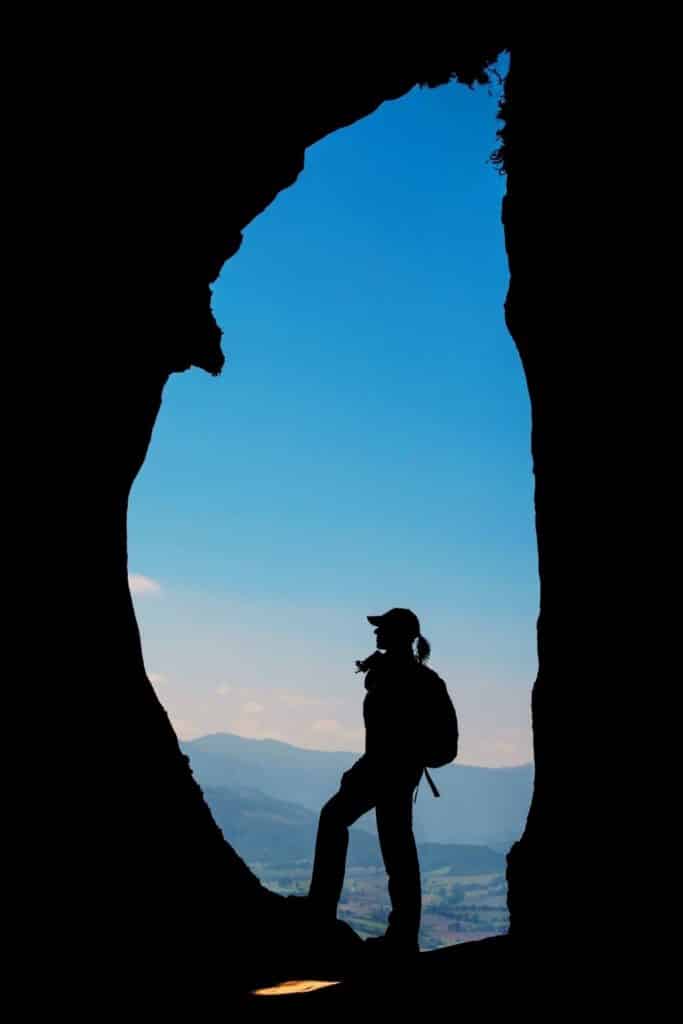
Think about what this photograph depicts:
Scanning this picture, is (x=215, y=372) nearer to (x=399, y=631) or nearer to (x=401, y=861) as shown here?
(x=399, y=631)

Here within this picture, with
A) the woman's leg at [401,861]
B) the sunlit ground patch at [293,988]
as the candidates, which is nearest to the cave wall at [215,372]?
the woman's leg at [401,861]

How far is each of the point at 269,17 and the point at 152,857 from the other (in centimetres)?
1145

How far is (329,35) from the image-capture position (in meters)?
10.6

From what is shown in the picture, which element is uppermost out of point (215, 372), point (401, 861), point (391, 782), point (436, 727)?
point (215, 372)

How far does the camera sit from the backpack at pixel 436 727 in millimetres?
6855

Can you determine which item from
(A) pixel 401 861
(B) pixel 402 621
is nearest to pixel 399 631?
(B) pixel 402 621

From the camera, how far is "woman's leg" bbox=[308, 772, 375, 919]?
7.09m

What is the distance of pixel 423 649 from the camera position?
733 centimetres

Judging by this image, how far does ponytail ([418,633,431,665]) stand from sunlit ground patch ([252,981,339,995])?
2977 millimetres

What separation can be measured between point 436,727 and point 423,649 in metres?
0.81

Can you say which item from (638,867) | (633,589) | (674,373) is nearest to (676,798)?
(638,867)

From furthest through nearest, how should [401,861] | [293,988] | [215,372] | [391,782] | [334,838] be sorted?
1. [215,372]
2. [334,838]
3. [391,782]
4. [401,861]
5. [293,988]

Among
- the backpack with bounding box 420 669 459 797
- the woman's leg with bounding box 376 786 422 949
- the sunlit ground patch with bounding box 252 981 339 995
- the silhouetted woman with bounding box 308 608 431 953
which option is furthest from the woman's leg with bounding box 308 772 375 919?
the sunlit ground patch with bounding box 252 981 339 995

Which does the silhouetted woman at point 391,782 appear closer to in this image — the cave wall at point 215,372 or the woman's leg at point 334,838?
the woman's leg at point 334,838
